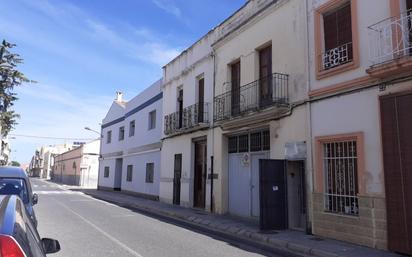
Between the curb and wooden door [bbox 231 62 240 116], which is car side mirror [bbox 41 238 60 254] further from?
wooden door [bbox 231 62 240 116]

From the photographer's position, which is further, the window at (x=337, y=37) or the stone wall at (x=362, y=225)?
the window at (x=337, y=37)

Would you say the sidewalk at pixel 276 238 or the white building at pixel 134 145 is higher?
the white building at pixel 134 145

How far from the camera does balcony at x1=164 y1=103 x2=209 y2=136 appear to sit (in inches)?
755

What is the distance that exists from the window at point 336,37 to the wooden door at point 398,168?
5.85 ft

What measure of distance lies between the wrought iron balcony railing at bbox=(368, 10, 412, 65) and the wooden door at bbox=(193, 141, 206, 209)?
10946 millimetres

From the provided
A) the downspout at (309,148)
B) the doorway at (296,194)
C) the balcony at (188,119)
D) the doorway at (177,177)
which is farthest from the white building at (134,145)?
the downspout at (309,148)

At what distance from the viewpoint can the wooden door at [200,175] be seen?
19344mm

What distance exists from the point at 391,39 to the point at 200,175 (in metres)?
12.1

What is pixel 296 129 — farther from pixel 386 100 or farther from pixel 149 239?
pixel 149 239

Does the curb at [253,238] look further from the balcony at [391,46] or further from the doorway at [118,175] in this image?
the doorway at [118,175]

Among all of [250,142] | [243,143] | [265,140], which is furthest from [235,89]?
[265,140]

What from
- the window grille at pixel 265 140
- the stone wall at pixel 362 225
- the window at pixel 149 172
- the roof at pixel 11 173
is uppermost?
the window grille at pixel 265 140

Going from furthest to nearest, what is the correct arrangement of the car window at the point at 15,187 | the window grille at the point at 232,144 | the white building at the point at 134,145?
1. the white building at the point at 134,145
2. the window grille at the point at 232,144
3. the car window at the point at 15,187

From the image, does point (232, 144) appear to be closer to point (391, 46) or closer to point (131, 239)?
point (131, 239)
